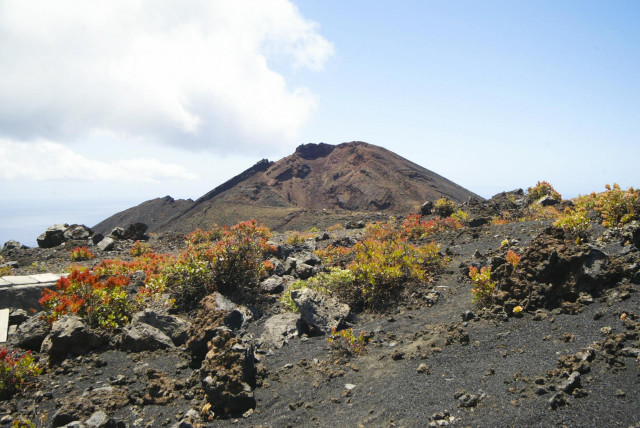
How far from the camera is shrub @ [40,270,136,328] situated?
6000 mm

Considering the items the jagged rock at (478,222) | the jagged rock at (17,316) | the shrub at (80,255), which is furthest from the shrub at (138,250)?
the jagged rock at (478,222)

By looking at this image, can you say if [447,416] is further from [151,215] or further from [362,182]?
[151,215]

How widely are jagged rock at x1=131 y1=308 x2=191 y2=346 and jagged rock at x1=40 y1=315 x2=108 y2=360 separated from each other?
580mm

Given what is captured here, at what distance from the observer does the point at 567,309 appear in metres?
4.83

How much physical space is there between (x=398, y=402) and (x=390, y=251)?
4740mm

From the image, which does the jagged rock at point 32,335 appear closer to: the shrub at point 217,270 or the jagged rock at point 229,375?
the shrub at point 217,270

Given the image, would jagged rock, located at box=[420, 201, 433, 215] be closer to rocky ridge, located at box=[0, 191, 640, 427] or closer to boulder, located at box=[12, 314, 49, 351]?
rocky ridge, located at box=[0, 191, 640, 427]

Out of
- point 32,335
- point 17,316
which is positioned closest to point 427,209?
point 17,316

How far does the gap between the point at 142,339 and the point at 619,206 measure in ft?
29.4

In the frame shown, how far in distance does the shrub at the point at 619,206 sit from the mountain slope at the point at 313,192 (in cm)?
2134

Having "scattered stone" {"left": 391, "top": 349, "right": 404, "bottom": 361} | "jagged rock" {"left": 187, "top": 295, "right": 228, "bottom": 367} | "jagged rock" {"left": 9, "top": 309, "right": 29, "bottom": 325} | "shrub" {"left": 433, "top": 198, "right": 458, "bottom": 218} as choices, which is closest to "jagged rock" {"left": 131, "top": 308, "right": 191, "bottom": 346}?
"jagged rock" {"left": 187, "top": 295, "right": 228, "bottom": 367}

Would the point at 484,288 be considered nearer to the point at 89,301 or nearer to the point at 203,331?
the point at 203,331

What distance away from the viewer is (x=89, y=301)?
20.8 feet

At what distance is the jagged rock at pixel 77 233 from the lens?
17025mm
